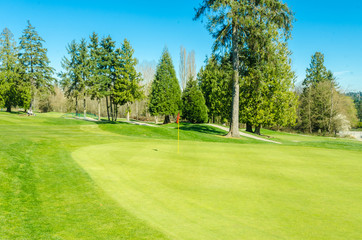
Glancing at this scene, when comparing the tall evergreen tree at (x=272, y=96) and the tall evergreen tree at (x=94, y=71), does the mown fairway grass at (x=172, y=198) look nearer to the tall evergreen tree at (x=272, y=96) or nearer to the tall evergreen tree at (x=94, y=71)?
the tall evergreen tree at (x=272, y=96)

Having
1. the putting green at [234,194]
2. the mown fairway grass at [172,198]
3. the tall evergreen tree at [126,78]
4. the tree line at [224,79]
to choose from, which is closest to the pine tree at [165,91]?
the tree line at [224,79]

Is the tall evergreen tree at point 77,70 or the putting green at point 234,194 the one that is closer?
A: the putting green at point 234,194

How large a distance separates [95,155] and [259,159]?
6.54 meters

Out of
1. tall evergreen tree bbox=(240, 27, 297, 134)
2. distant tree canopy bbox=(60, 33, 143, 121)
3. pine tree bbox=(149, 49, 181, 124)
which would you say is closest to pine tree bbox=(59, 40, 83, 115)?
distant tree canopy bbox=(60, 33, 143, 121)

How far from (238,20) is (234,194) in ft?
68.5

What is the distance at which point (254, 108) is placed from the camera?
3334 centimetres

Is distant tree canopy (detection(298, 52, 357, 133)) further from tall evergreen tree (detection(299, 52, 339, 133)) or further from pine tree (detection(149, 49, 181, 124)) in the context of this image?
pine tree (detection(149, 49, 181, 124))

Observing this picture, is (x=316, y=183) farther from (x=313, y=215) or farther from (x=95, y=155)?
(x=95, y=155)

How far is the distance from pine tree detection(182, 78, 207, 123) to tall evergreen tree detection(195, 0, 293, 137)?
26.9 meters

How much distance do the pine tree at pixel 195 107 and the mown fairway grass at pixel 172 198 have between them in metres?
42.2

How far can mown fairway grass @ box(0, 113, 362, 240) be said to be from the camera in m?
4.37

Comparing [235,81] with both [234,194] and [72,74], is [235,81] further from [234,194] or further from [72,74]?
[72,74]

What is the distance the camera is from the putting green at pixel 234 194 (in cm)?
449

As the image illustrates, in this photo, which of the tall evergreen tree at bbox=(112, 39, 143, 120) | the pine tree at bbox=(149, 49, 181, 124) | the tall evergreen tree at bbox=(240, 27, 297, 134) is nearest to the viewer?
the tall evergreen tree at bbox=(240, 27, 297, 134)
